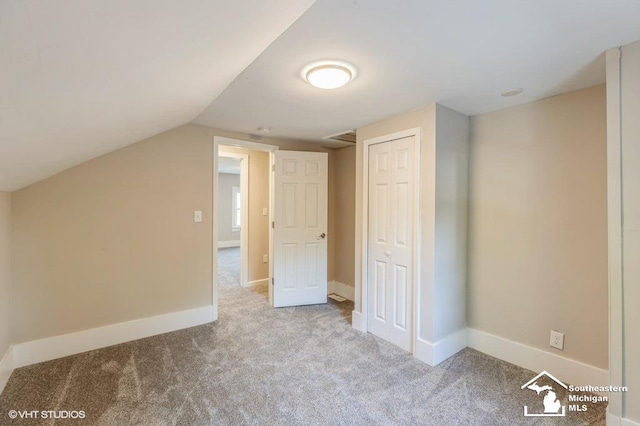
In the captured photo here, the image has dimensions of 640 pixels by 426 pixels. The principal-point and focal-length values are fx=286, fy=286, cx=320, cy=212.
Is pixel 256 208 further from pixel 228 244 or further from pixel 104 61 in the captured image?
pixel 228 244

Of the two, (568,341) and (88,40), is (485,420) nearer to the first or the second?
(568,341)

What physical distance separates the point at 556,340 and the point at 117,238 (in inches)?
149

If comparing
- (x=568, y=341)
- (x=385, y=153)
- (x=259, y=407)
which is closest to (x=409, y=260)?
(x=385, y=153)

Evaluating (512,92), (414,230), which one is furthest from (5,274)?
(512,92)

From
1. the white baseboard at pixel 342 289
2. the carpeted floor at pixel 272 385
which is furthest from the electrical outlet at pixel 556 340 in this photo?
the white baseboard at pixel 342 289

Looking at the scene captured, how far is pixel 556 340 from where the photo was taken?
2.17 m

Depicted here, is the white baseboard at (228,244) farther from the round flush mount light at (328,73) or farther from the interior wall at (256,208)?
the round flush mount light at (328,73)

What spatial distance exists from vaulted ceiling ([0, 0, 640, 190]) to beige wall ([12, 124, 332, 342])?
31cm

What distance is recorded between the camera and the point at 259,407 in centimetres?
181

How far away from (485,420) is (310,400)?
107cm

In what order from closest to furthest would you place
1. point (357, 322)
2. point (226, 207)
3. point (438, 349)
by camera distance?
point (438, 349), point (357, 322), point (226, 207)

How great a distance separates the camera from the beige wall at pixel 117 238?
232 cm

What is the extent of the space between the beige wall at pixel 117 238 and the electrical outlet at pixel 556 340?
3.15m

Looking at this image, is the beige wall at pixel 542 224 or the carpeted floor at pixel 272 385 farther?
the beige wall at pixel 542 224
